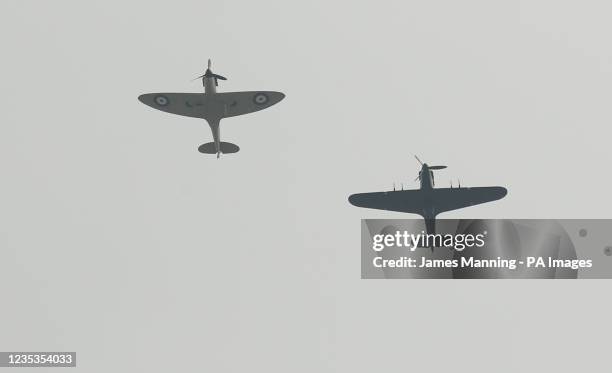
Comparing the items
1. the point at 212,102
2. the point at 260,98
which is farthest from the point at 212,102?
the point at 260,98

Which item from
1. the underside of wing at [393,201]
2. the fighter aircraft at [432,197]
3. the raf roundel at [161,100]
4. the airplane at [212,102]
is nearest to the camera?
the fighter aircraft at [432,197]

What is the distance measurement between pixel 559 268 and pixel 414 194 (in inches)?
452

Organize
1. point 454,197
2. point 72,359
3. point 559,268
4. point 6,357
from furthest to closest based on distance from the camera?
point 72,359, point 6,357, point 454,197, point 559,268

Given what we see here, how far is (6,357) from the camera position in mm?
75500

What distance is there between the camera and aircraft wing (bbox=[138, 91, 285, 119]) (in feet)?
230

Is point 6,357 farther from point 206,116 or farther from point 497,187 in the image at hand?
point 497,187

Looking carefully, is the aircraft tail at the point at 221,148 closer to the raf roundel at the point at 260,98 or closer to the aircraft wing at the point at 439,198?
the raf roundel at the point at 260,98

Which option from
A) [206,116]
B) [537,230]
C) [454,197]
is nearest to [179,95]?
[206,116]

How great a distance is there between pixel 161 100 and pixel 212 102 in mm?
4129

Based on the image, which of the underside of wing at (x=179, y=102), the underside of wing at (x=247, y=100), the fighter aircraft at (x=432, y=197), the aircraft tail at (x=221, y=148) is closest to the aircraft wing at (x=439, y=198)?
the fighter aircraft at (x=432, y=197)

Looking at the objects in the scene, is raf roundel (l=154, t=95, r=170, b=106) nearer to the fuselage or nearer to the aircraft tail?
the aircraft tail

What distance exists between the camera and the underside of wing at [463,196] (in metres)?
68.5

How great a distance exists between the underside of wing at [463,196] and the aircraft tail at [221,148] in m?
16.4

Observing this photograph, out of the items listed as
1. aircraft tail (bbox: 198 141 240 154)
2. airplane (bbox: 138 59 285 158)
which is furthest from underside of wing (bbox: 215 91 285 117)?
aircraft tail (bbox: 198 141 240 154)
